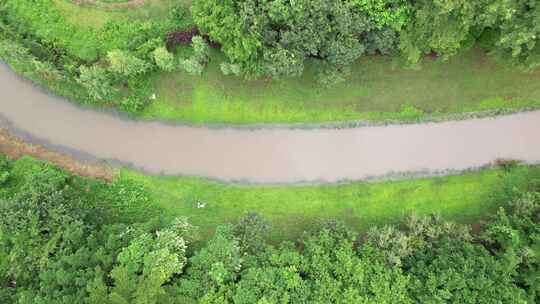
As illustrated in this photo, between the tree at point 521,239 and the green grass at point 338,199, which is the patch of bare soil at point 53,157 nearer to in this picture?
the green grass at point 338,199

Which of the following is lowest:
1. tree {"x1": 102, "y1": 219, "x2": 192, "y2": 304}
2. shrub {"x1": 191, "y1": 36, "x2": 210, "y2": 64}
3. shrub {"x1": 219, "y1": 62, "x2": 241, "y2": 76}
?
tree {"x1": 102, "y1": 219, "x2": 192, "y2": 304}

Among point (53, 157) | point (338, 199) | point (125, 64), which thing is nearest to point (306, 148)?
point (338, 199)

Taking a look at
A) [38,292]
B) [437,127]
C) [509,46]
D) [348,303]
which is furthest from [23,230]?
[509,46]

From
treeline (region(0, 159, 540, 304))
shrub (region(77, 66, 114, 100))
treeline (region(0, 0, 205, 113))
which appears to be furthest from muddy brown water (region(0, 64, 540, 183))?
treeline (region(0, 159, 540, 304))

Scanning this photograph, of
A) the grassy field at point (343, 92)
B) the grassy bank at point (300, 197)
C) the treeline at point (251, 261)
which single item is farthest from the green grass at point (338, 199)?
the grassy field at point (343, 92)

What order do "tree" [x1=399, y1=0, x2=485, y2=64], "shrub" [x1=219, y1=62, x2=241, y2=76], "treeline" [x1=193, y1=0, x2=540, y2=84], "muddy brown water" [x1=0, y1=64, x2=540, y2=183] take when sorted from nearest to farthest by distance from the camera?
"tree" [x1=399, y1=0, x2=485, y2=64], "treeline" [x1=193, y1=0, x2=540, y2=84], "shrub" [x1=219, y1=62, x2=241, y2=76], "muddy brown water" [x1=0, y1=64, x2=540, y2=183]

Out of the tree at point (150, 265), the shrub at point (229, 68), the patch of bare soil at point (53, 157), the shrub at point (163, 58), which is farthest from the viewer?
the patch of bare soil at point (53, 157)

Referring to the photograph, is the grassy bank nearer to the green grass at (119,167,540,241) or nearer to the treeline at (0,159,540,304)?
the green grass at (119,167,540,241)
